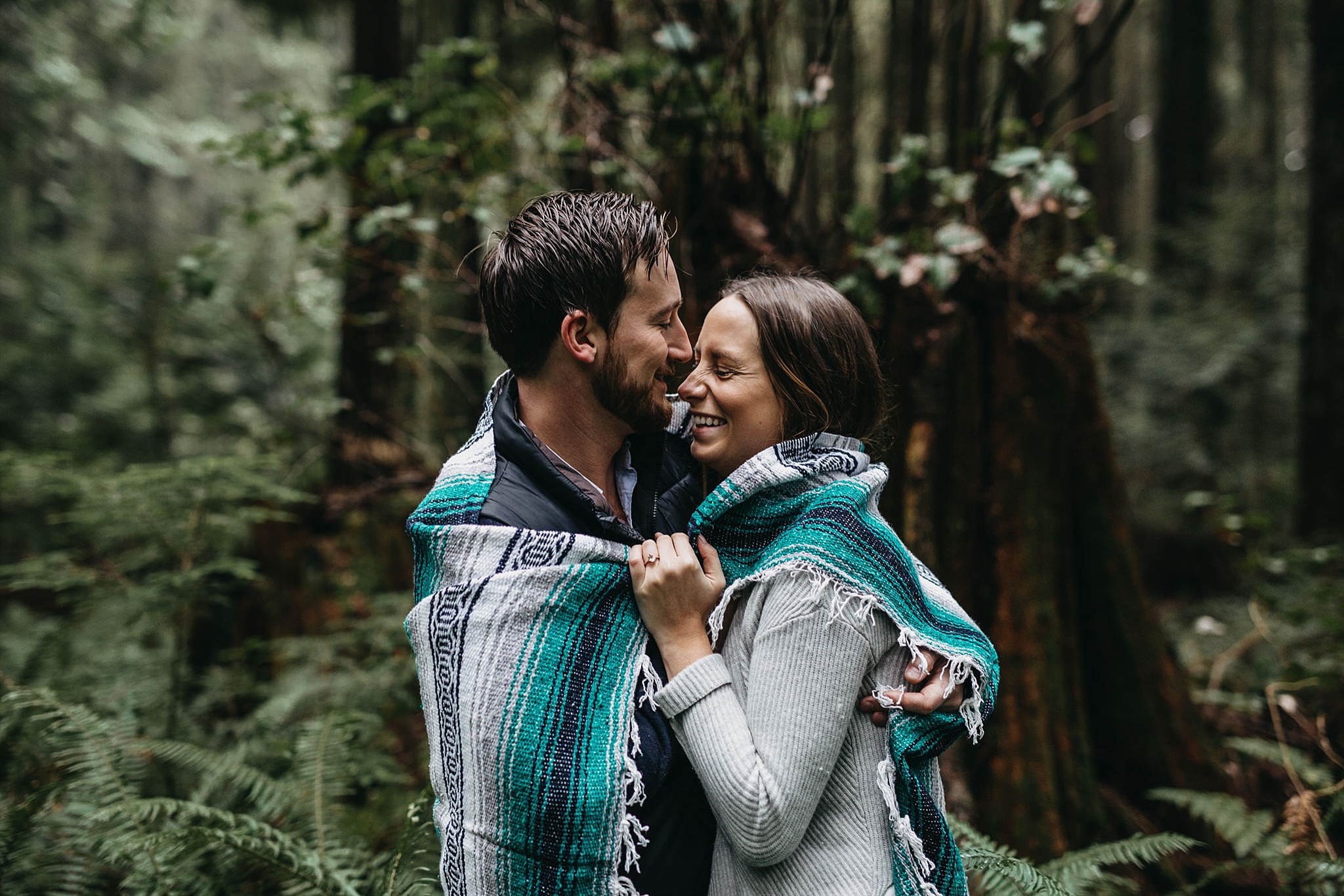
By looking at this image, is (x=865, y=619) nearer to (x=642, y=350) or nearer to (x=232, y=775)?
(x=642, y=350)

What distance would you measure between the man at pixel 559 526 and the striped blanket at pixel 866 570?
4.3 inches

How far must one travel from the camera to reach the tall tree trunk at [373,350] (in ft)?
16.5

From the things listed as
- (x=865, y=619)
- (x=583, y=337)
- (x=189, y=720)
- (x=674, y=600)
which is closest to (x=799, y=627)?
(x=865, y=619)

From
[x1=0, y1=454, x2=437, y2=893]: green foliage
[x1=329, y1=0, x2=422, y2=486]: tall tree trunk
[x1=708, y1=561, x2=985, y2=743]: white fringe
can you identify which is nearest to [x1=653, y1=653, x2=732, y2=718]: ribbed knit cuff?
[x1=708, y1=561, x2=985, y2=743]: white fringe

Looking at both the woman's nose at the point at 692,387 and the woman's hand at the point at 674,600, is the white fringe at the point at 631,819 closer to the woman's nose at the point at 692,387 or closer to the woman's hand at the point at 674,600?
A: the woman's hand at the point at 674,600

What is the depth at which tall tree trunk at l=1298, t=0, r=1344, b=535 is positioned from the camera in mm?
5871

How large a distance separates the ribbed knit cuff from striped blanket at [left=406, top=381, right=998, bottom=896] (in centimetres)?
9

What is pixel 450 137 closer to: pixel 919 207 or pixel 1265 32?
pixel 919 207

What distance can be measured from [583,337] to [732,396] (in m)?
0.36

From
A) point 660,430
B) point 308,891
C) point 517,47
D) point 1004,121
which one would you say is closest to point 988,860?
point 660,430

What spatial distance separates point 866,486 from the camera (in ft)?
5.48

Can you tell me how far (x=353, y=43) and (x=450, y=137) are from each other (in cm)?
266

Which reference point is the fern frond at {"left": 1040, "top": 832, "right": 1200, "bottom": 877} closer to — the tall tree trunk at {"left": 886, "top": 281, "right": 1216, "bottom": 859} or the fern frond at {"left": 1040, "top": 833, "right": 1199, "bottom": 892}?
the fern frond at {"left": 1040, "top": 833, "right": 1199, "bottom": 892}

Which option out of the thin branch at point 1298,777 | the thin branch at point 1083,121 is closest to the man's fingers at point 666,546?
the thin branch at point 1083,121
